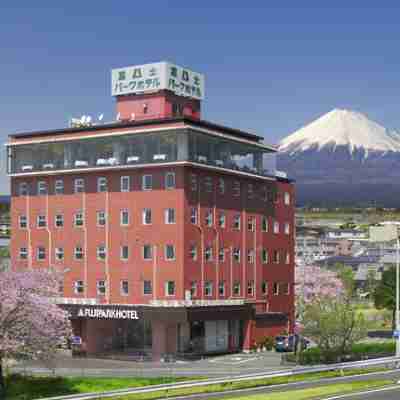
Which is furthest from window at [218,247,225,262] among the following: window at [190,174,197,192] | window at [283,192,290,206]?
window at [283,192,290,206]

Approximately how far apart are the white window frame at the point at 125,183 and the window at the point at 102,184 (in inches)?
75.6

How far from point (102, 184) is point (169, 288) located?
40.3 feet

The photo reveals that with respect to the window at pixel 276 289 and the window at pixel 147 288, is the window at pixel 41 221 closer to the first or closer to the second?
the window at pixel 147 288

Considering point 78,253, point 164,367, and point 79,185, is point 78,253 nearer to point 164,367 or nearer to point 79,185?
point 79,185

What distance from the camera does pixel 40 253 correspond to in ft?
299

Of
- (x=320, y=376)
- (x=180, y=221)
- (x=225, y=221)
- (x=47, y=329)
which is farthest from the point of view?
(x=225, y=221)

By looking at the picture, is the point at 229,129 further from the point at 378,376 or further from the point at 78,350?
the point at 378,376

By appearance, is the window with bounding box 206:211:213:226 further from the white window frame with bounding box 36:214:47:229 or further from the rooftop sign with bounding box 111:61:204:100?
the white window frame with bounding box 36:214:47:229

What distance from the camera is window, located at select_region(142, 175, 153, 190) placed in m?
84.4

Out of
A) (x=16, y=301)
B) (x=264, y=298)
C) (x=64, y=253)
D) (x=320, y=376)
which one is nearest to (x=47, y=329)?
(x=16, y=301)

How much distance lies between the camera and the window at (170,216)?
83.1 meters

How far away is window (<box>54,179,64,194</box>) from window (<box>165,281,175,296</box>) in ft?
49.4

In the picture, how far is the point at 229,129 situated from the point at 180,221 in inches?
451

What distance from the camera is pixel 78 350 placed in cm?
8681
